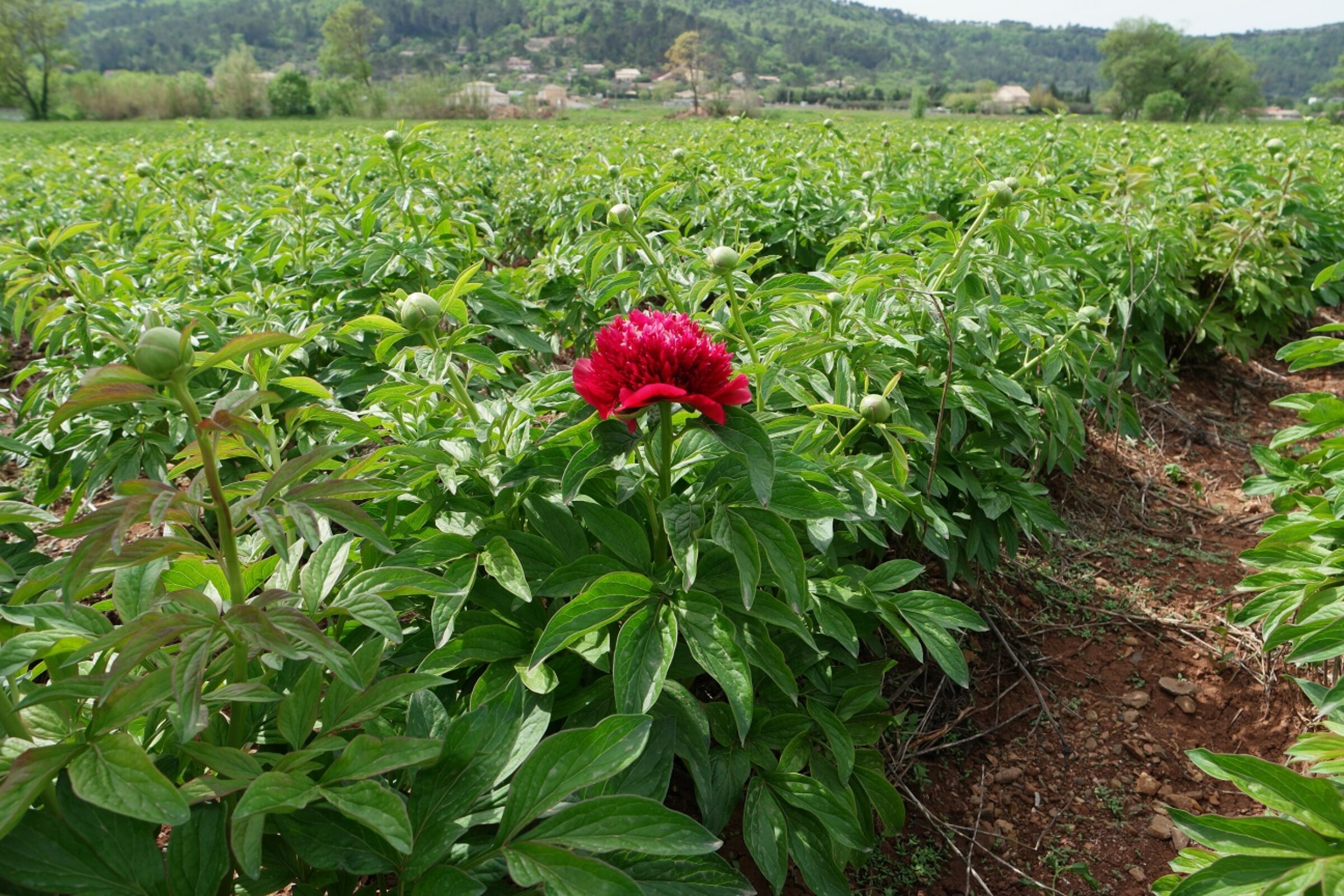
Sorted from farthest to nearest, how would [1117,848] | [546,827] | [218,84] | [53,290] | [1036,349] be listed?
[218,84], [53,290], [1036,349], [1117,848], [546,827]

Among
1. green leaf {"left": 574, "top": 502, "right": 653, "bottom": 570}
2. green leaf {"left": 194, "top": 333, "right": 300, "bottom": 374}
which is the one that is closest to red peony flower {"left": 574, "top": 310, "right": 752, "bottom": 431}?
green leaf {"left": 574, "top": 502, "right": 653, "bottom": 570}

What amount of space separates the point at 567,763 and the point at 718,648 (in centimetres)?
34

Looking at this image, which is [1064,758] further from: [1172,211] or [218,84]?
[218,84]

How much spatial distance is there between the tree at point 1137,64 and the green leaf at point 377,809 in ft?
168

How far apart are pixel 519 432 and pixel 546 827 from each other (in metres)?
0.85

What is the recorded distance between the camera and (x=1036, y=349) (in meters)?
2.86

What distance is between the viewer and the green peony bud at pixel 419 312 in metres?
1.64

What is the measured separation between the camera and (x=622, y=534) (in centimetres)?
153

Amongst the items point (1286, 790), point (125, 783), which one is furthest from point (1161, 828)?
point (125, 783)

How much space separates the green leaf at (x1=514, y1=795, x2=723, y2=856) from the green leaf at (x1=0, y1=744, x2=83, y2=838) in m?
0.56

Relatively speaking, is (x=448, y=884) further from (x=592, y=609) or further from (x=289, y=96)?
(x=289, y=96)

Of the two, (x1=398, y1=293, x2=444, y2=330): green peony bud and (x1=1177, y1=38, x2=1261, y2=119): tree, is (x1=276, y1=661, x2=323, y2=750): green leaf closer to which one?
(x1=398, y1=293, x2=444, y2=330): green peony bud

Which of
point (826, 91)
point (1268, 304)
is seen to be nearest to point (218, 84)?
point (1268, 304)

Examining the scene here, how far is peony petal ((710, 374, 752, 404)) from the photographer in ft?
4.05
